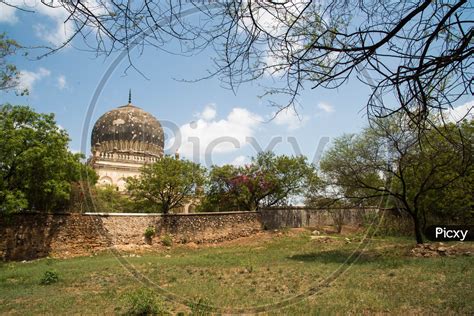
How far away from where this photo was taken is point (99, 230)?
18406 millimetres

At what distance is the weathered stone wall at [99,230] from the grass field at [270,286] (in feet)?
17.4

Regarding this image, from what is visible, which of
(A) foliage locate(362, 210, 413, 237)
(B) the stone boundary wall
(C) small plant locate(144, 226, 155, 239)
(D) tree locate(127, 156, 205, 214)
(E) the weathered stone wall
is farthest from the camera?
(D) tree locate(127, 156, 205, 214)

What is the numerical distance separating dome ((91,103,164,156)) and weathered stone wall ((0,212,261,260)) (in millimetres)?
15076

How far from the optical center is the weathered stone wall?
15.9 metres

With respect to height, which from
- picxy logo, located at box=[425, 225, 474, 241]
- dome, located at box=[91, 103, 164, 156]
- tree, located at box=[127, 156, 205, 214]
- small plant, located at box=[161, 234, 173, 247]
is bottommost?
small plant, located at box=[161, 234, 173, 247]

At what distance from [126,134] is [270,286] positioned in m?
29.2

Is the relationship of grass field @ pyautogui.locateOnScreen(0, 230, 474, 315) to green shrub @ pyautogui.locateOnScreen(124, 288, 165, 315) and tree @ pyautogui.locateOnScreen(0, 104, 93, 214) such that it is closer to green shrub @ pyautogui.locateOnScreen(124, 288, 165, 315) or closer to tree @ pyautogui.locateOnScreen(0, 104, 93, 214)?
green shrub @ pyautogui.locateOnScreen(124, 288, 165, 315)

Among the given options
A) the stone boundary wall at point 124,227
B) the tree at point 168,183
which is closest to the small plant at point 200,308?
the stone boundary wall at point 124,227

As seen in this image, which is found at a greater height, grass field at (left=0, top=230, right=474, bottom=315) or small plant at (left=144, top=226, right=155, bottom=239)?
small plant at (left=144, top=226, right=155, bottom=239)

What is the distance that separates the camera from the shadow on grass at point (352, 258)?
35.4 feet

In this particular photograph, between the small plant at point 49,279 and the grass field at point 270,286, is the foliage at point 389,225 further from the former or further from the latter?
the small plant at point 49,279

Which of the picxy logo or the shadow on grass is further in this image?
the picxy logo

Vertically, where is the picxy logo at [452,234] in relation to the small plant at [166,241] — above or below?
above

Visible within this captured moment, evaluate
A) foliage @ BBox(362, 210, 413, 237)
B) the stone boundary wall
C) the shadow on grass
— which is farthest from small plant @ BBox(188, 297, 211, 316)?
foliage @ BBox(362, 210, 413, 237)
